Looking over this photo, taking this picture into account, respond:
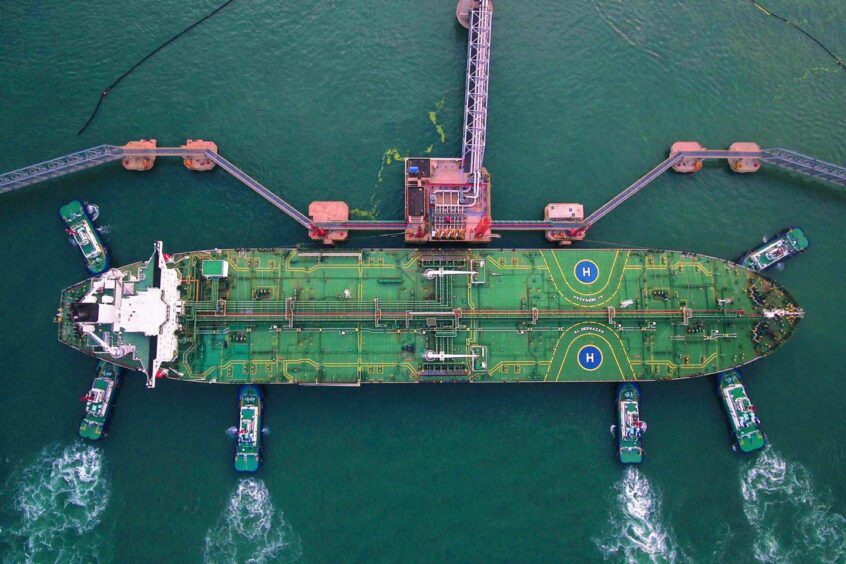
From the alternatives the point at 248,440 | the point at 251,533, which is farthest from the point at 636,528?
the point at 248,440

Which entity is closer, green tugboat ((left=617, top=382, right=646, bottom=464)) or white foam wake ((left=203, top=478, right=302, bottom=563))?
white foam wake ((left=203, top=478, right=302, bottom=563))

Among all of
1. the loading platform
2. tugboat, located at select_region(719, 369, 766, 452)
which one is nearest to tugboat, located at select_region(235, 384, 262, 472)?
the loading platform

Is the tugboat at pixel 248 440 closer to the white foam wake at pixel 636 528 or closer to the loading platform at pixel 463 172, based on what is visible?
the loading platform at pixel 463 172

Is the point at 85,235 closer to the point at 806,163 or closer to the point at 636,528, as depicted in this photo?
the point at 636,528

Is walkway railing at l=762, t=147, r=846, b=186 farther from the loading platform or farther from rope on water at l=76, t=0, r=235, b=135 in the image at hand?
rope on water at l=76, t=0, r=235, b=135

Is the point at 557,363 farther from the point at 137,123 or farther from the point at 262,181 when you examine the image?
the point at 137,123

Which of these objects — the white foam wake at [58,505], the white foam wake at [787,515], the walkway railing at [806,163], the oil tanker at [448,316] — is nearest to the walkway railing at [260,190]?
the oil tanker at [448,316]
